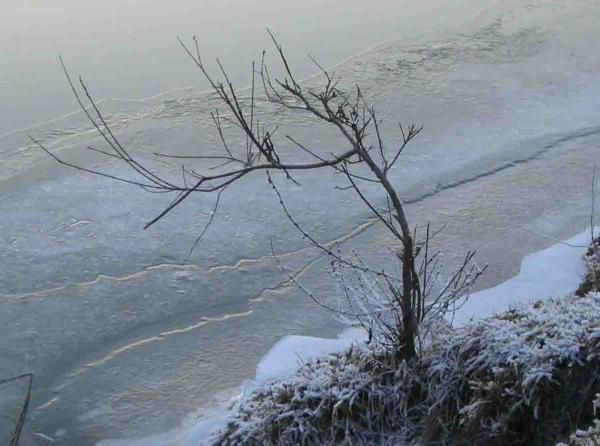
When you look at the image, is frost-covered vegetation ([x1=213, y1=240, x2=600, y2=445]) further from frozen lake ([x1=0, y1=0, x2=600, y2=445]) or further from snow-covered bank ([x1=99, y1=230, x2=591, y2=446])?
frozen lake ([x1=0, y1=0, x2=600, y2=445])

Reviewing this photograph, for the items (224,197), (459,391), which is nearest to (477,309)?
(459,391)

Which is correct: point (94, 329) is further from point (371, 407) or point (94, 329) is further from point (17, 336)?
point (371, 407)

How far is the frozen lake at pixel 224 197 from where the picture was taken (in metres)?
4.79

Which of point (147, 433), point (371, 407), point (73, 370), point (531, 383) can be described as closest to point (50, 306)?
point (73, 370)

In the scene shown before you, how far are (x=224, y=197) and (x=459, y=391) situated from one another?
136 inches

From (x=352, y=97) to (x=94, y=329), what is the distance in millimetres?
4077

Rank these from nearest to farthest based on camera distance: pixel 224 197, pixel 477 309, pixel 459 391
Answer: pixel 459 391 → pixel 477 309 → pixel 224 197

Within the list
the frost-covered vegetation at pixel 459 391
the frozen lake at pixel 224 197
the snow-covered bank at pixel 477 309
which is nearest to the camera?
the frost-covered vegetation at pixel 459 391

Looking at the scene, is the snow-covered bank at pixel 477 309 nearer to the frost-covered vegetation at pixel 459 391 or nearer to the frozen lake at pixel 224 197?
the frozen lake at pixel 224 197

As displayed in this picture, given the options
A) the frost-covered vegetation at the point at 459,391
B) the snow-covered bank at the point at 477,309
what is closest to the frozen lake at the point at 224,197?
the snow-covered bank at the point at 477,309

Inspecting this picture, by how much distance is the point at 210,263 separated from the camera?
5707 millimetres

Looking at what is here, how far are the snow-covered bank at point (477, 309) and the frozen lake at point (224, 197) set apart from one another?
0.32 ft

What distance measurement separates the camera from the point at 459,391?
3523 mm

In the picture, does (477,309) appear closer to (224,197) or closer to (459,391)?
(459,391)
